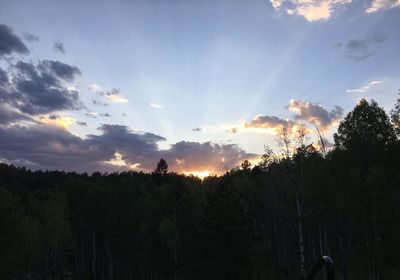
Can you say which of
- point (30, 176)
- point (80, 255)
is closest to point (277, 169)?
point (80, 255)

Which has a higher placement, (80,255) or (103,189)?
(103,189)

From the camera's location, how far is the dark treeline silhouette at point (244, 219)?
1489 inches

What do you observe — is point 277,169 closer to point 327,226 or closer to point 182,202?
point 327,226

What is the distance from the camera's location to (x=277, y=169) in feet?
127

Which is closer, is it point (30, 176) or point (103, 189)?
point (103, 189)

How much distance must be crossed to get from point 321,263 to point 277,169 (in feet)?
114

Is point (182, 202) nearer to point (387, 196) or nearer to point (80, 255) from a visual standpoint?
point (80, 255)

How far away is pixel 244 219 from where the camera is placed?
49.2 meters

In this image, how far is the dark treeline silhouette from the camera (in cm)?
3781

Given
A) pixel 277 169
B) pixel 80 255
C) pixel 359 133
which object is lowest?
pixel 80 255

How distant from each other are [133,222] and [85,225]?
920cm

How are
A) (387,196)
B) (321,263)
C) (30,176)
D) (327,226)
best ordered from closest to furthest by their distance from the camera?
(321,263), (387,196), (327,226), (30,176)

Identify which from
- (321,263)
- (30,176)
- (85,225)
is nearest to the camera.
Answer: (321,263)

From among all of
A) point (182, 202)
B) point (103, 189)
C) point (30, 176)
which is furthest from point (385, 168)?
point (30, 176)
